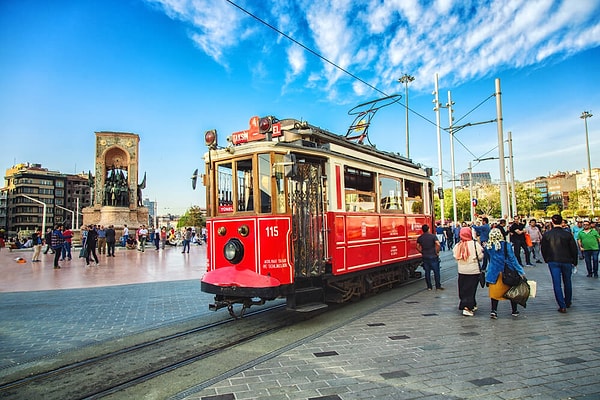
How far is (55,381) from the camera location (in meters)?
4.47

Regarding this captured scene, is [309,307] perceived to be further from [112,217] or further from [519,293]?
[112,217]

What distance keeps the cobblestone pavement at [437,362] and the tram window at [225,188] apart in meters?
2.93

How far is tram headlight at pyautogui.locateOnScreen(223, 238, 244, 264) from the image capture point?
Answer: 22.0ft

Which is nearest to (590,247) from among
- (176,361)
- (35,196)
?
(176,361)

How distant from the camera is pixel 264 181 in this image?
6805 millimetres

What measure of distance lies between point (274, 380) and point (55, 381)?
2.56 meters

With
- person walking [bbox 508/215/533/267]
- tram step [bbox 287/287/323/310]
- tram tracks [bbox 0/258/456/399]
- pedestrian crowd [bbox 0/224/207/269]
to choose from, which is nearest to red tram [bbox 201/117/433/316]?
tram step [bbox 287/287/323/310]

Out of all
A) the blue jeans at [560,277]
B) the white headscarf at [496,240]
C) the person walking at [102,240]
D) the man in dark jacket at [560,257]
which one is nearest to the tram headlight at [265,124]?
the white headscarf at [496,240]

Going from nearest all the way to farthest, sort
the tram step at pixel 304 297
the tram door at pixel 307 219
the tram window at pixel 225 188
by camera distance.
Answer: the tram step at pixel 304 297 < the tram door at pixel 307 219 < the tram window at pixel 225 188

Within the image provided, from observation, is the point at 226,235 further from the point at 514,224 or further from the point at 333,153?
the point at 514,224

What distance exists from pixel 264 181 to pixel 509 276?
449 cm

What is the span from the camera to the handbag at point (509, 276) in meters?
6.55

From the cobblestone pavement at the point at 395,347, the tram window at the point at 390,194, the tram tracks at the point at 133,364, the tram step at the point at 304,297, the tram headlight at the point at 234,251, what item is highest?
the tram window at the point at 390,194

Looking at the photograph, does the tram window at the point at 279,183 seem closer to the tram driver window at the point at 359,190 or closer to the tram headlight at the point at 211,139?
the tram headlight at the point at 211,139
